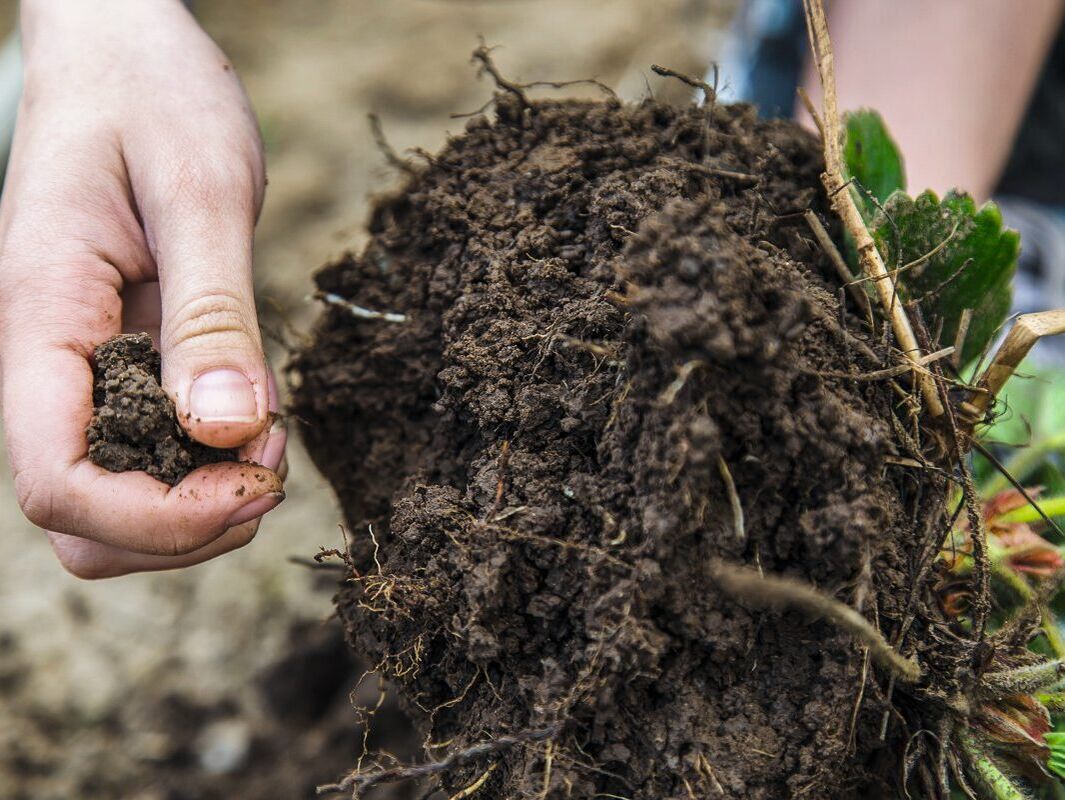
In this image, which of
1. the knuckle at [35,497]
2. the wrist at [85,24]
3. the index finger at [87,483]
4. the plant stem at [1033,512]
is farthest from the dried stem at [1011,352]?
the wrist at [85,24]

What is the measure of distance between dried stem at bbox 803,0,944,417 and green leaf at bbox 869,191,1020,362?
50 mm

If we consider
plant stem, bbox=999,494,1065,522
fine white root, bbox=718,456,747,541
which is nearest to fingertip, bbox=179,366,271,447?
fine white root, bbox=718,456,747,541

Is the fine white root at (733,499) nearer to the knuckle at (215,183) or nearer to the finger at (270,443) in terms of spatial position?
the finger at (270,443)

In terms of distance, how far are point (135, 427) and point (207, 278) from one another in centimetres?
20

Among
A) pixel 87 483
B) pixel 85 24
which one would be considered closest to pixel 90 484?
pixel 87 483

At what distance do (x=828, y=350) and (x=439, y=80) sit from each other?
2.52 m

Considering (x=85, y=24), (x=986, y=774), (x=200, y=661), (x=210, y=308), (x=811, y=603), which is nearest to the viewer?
(x=811, y=603)

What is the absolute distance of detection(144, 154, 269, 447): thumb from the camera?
0.90 meters

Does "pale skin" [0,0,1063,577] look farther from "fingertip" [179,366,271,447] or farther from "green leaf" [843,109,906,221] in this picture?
"green leaf" [843,109,906,221]

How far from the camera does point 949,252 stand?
101 centimetres

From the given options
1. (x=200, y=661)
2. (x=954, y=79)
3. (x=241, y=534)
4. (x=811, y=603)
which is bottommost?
(x=200, y=661)

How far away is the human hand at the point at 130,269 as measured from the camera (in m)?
0.92

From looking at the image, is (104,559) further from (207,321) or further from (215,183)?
(215,183)

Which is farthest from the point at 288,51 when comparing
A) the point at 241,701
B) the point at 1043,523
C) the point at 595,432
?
the point at 1043,523
